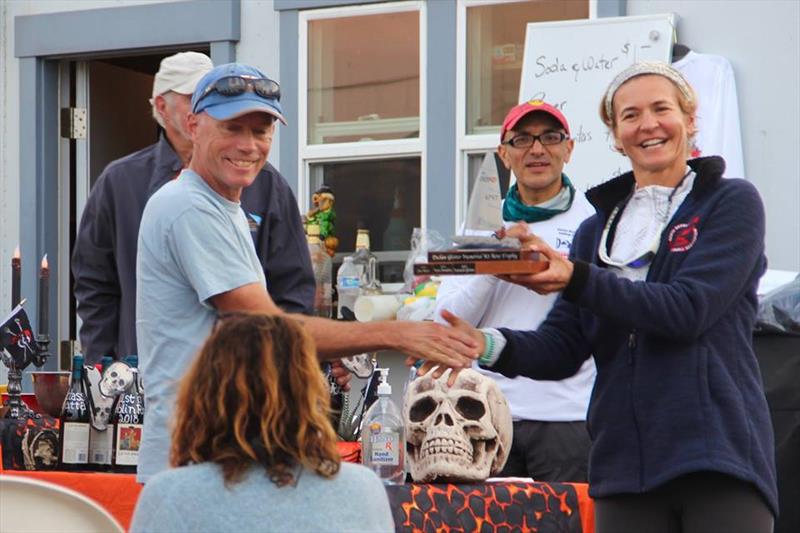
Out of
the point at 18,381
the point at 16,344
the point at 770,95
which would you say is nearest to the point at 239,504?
the point at 18,381

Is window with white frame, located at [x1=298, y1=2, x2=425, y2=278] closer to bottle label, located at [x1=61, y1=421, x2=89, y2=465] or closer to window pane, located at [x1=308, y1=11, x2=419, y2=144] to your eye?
window pane, located at [x1=308, y1=11, x2=419, y2=144]

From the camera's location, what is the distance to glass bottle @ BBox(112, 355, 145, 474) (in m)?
4.61

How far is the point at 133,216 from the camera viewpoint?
4.62 metres

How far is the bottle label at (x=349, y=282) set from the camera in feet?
22.6

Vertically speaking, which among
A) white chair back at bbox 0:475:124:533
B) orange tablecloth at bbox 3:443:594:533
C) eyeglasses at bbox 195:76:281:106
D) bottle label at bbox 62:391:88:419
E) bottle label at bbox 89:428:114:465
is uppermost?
eyeglasses at bbox 195:76:281:106

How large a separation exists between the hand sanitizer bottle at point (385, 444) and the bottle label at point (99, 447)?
78 cm

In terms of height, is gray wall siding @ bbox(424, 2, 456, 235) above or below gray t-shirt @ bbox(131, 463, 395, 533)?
above

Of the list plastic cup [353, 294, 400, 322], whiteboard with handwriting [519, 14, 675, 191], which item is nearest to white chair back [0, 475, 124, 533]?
plastic cup [353, 294, 400, 322]

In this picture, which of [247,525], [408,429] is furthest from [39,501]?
[408,429]

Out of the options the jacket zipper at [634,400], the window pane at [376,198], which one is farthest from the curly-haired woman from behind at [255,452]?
the window pane at [376,198]

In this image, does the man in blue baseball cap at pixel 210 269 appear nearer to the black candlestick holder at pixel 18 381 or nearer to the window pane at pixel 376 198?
the black candlestick holder at pixel 18 381

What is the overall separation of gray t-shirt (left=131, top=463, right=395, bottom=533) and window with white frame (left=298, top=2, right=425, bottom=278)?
450 cm

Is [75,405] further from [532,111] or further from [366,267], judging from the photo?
[366,267]

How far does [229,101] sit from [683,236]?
98 centimetres
